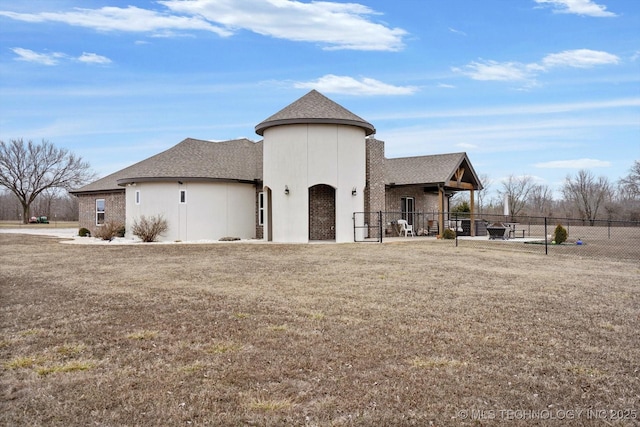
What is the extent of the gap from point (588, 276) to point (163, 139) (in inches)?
1191

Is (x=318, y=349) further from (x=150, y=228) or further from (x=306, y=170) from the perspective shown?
(x=150, y=228)

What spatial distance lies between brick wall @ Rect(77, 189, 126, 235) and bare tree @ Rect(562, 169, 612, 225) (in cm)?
5809

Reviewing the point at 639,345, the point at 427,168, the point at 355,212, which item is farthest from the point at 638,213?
the point at 639,345

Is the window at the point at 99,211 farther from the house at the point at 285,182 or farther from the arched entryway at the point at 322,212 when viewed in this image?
the arched entryway at the point at 322,212

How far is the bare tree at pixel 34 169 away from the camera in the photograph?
55594 mm

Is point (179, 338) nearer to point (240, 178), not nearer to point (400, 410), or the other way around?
point (400, 410)

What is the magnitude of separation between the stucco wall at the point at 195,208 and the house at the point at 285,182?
5 cm

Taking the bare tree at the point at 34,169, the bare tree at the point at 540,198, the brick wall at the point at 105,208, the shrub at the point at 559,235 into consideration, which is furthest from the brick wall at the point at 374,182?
the bare tree at the point at 540,198

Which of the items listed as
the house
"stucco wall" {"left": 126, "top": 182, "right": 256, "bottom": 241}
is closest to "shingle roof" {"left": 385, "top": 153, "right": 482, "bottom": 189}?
the house

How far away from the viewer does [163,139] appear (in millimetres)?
35844

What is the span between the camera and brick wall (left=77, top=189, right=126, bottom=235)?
2789cm

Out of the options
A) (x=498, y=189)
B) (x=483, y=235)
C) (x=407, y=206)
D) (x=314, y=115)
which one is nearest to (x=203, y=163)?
(x=314, y=115)

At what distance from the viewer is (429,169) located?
27.2 metres

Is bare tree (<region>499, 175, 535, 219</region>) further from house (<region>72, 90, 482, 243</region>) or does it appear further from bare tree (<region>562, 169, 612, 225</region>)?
house (<region>72, 90, 482, 243</region>)
